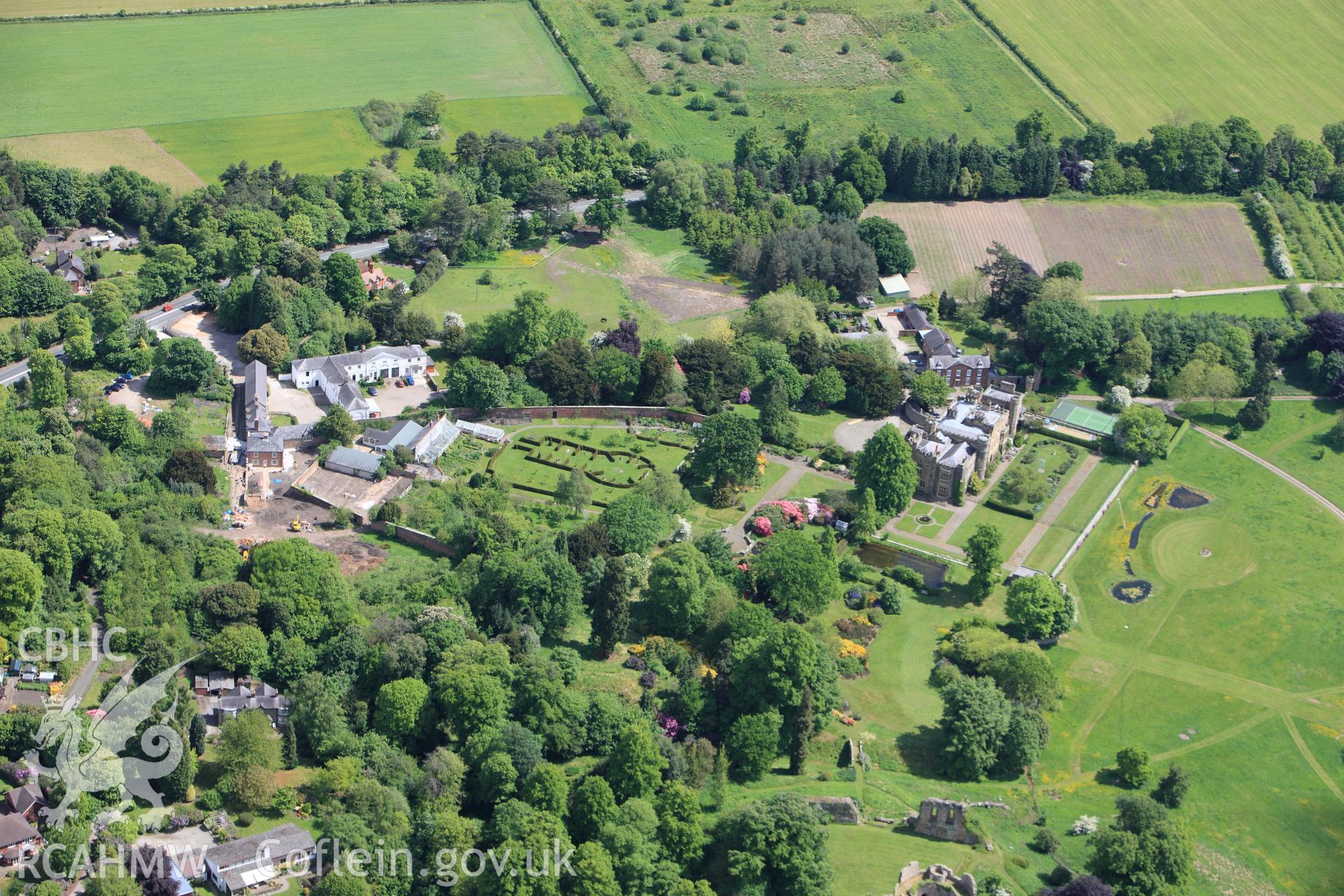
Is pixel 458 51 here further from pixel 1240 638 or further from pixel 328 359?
pixel 1240 638

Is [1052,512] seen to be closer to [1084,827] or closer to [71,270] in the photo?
[1084,827]

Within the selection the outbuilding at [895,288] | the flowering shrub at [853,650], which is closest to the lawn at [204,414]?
the flowering shrub at [853,650]

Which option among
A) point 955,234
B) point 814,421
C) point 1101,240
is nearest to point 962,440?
point 814,421

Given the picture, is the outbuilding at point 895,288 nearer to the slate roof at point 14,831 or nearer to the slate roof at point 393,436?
the slate roof at point 393,436

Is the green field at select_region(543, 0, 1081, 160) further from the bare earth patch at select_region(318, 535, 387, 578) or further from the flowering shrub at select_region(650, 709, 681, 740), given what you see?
the flowering shrub at select_region(650, 709, 681, 740)

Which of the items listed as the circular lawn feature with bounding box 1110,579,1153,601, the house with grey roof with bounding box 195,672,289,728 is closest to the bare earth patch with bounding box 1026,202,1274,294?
the circular lawn feature with bounding box 1110,579,1153,601

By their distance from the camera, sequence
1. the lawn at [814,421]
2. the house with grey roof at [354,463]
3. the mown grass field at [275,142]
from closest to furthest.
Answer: the house with grey roof at [354,463] → the lawn at [814,421] → the mown grass field at [275,142]
